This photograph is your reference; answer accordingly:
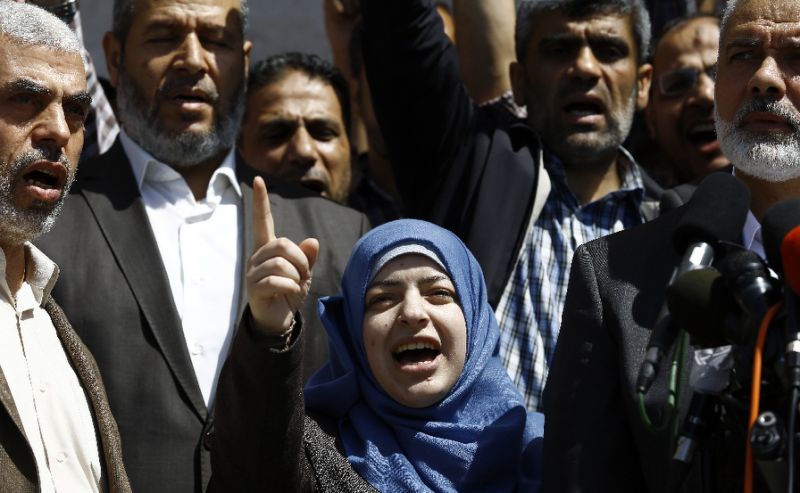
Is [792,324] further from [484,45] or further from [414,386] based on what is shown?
[484,45]

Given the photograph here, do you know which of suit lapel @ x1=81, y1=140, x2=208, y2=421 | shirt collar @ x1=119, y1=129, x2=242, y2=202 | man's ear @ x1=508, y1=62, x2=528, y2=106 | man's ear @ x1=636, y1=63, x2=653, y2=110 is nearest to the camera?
suit lapel @ x1=81, y1=140, x2=208, y2=421

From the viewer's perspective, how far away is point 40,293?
370 centimetres

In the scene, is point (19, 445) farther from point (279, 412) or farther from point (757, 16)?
point (757, 16)

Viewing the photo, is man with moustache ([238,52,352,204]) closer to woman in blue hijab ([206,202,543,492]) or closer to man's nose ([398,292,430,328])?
woman in blue hijab ([206,202,543,492])

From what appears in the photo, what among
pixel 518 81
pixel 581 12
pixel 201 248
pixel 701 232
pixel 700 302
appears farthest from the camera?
pixel 518 81

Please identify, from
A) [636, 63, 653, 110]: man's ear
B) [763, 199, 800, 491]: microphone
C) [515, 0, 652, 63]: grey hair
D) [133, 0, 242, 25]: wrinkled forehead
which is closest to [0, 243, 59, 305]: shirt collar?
[133, 0, 242, 25]: wrinkled forehead

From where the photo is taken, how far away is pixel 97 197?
179 inches

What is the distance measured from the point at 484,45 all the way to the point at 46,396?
2.85m

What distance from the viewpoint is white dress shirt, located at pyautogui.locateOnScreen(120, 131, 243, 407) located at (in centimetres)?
430

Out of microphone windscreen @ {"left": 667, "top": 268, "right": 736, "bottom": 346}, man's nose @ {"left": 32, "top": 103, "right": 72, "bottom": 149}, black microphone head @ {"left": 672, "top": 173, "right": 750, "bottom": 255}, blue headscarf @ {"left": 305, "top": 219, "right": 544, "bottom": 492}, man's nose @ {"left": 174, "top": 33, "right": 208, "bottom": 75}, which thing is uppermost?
black microphone head @ {"left": 672, "top": 173, "right": 750, "bottom": 255}

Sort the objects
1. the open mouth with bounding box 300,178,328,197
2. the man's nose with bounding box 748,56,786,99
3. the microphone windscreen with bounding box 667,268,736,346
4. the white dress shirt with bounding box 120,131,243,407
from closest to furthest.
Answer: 1. the microphone windscreen with bounding box 667,268,736,346
2. the man's nose with bounding box 748,56,786,99
3. the white dress shirt with bounding box 120,131,243,407
4. the open mouth with bounding box 300,178,328,197

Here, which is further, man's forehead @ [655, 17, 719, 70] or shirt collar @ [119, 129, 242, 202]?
man's forehead @ [655, 17, 719, 70]

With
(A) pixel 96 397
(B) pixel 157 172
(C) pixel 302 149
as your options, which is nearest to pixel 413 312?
(A) pixel 96 397

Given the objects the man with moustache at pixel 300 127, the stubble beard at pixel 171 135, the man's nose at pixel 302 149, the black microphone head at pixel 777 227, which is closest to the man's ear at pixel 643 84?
the man with moustache at pixel 300 127
